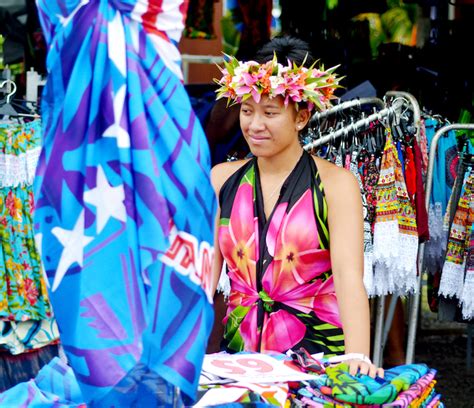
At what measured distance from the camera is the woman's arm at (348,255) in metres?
3.02

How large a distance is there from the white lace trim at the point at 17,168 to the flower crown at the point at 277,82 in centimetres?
183

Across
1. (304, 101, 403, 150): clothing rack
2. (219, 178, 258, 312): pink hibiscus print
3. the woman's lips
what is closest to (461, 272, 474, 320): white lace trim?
(304, 101, 403, 150): clothing rack

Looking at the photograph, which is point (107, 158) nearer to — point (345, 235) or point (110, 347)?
point (110, 347)

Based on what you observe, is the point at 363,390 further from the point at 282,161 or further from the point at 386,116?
the point at 386,116

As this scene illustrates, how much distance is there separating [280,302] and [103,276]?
1.22 m

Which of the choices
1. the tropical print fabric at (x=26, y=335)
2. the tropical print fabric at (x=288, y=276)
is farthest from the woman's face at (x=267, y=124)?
the tropical print fabric at (x=26, y=335)

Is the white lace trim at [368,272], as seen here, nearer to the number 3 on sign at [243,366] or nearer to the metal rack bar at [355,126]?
the metal rack bar at [355,126]

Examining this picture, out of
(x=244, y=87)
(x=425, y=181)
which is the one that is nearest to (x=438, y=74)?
(x=425, y=181)

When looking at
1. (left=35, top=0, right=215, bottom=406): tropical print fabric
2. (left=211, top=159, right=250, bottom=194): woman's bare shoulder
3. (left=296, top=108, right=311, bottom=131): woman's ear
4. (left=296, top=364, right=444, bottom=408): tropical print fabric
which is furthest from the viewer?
(left=211, top=159, right=250, bottom=194): woman's bare shoulder

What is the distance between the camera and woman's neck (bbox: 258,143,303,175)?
333 centimetres

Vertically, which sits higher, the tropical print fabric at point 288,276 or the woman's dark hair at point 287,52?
the woman's dark hair at point 287,52

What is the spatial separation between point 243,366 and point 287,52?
1.27m

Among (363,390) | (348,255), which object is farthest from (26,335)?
(363,390)

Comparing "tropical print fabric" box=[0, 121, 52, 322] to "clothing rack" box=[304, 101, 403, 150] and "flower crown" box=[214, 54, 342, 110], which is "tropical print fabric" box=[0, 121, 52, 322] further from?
"flower crown" box=[214, 54, 342, 110]
